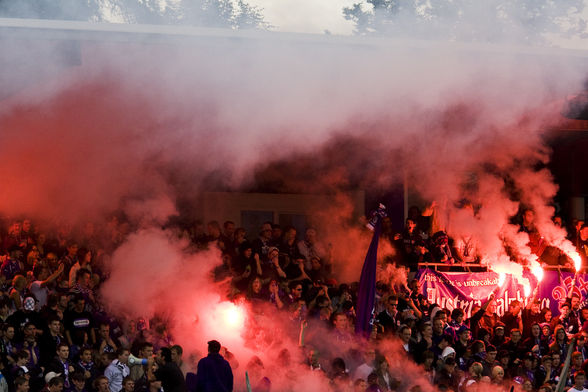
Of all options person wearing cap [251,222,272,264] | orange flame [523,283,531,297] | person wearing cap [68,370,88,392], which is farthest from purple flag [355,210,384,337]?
orange flame [523,283,531,297]

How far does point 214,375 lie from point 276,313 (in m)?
1.62

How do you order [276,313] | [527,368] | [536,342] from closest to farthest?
[276,313], [527,368], [536,342]

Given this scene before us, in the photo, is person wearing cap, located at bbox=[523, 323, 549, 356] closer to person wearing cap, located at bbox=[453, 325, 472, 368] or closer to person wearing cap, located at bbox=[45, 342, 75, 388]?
person wearing cap, located at bbox=[453, 325, 472, 368]

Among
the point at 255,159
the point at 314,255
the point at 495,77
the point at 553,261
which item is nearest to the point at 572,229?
the point at 553,261

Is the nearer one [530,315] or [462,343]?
[462,343]

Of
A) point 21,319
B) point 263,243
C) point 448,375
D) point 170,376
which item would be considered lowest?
point 448,375

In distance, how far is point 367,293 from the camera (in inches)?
319

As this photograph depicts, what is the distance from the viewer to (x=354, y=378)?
8023mm

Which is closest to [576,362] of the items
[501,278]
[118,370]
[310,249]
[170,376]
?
[501,278]

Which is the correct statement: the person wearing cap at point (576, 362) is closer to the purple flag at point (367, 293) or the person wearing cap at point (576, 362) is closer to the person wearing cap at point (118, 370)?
the purple flag at point (367, 293)

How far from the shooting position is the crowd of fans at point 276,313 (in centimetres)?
737

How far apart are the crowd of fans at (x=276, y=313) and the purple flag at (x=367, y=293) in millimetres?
206

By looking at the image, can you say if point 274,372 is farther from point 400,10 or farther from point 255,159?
point 400,10

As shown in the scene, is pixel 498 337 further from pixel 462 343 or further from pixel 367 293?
pixel 367 293
